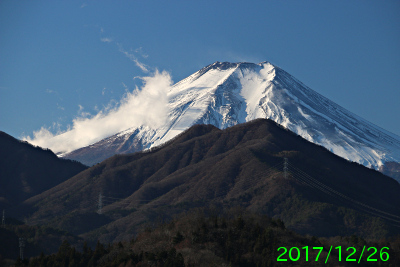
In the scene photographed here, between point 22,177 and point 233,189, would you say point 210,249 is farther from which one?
point 22,177

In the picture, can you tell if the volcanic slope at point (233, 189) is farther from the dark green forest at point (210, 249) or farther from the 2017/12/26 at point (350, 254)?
the dark green forest at point (210, 249)

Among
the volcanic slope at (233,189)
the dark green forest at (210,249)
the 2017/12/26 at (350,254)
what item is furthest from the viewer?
the volcanic slope at (233,189)

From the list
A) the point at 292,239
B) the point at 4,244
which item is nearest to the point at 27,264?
the point at 4,244

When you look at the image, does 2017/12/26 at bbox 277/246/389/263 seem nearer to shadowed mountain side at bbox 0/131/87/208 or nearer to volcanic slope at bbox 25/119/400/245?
volcanic slope at bbox 25/119/400/245

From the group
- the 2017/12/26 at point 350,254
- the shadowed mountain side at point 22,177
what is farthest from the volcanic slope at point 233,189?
the 2017/12/26 at point 350,254

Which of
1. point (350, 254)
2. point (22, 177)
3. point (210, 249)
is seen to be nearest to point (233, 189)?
point (22, 177)

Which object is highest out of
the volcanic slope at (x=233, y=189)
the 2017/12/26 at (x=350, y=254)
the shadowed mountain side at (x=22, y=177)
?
the shadowed mountain side at (x=22, y=177)

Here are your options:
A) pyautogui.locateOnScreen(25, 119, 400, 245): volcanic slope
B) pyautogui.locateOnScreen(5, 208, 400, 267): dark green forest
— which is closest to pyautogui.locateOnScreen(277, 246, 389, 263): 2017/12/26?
pyautogui.locateOnScreen(5, 208, 400, 267): dark green forest

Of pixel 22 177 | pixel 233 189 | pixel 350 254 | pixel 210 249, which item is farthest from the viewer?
pixel 22 177

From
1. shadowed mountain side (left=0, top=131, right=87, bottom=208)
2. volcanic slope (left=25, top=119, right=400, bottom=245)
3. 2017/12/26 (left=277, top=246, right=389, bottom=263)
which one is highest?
shadowed mountain side (left=0, top=131, right=87, bottom=208)

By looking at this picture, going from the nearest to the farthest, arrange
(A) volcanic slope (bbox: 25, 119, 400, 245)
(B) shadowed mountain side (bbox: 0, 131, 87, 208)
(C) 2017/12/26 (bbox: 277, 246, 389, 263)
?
(C) 2017/12/26 (bbox: 277, 246, 389, 263) < (A) volcanic slope (bbox: 25, 119, 400, 245) < (B) shadowed mountain side (bbox: 0, 131, 87, 208)
